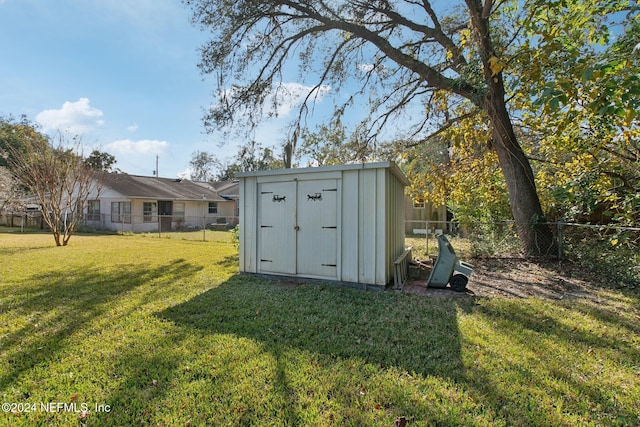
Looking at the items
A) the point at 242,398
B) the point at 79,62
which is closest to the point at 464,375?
the point at 242,398

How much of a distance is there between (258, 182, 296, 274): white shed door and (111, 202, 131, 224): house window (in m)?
15.5

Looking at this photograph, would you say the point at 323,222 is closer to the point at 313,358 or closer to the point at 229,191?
the point at 313,358

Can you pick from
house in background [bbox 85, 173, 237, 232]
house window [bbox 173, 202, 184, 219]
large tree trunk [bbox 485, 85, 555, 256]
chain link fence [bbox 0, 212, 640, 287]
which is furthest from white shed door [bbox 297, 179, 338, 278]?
house window [bbox 173, 202, 184, 219]

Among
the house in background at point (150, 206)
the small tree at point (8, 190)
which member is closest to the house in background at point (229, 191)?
the house in background at point (150, 206)

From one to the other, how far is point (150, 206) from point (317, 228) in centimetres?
1735

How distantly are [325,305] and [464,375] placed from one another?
84.4 inches

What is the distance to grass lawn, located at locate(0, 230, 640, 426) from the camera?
6.88ft

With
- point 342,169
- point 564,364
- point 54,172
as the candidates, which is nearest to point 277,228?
point 342,169

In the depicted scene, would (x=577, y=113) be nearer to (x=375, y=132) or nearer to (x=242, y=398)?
(x=242, y=398)

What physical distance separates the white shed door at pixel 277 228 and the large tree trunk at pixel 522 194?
199 inches

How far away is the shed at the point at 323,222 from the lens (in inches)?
201

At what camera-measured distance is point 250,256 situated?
6227mm

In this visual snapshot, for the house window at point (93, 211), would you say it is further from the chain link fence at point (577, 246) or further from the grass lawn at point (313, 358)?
the chain link fence at point (577, 246)

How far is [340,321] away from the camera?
375 centimetres
